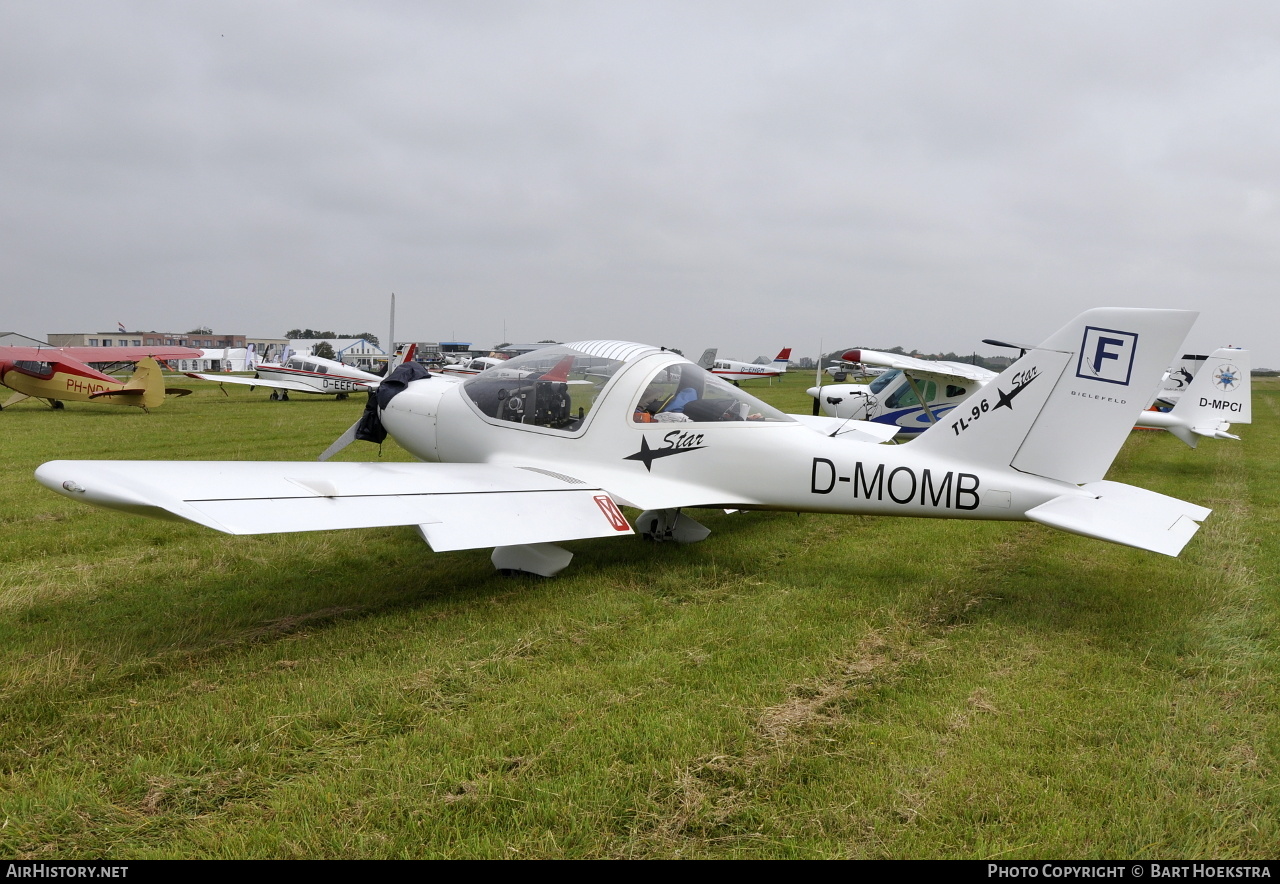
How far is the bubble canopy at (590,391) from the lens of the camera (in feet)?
20.0

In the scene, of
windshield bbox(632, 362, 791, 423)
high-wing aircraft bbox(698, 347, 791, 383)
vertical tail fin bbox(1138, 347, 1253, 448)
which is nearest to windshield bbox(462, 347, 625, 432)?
windshield bbox(632, 362, 791, 423)

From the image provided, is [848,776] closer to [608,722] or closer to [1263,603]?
[608,722]

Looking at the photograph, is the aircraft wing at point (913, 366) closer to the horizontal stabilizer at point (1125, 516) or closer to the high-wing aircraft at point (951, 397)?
the high-wing aircraft at point (951, 397)

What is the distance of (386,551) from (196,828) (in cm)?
397

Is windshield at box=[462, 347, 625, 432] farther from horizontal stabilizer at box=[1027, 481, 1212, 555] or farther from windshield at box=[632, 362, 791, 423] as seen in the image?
horizontal stabilizer at box=[1027, 481, 1212, 555]

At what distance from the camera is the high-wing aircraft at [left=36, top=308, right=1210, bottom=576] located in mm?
4250

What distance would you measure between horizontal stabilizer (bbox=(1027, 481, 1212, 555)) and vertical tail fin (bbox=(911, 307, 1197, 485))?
210 millimetres

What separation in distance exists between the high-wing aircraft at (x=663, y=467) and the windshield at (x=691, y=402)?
2cm

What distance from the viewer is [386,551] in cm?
643

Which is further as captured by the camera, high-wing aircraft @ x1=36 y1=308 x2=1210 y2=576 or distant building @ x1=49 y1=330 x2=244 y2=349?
distant building @ x1=49 y1=330 x2=244 y2=349

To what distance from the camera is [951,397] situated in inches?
560

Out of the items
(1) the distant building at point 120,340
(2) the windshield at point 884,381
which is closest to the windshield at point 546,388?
(2) the windshield at point 884,381

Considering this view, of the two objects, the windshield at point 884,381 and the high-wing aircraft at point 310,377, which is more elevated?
the windshield at point 884,381

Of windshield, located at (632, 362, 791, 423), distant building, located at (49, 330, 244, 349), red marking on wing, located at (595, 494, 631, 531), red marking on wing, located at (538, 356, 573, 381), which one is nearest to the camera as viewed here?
red marking on wing, located at (595, 494, 631, 531)
